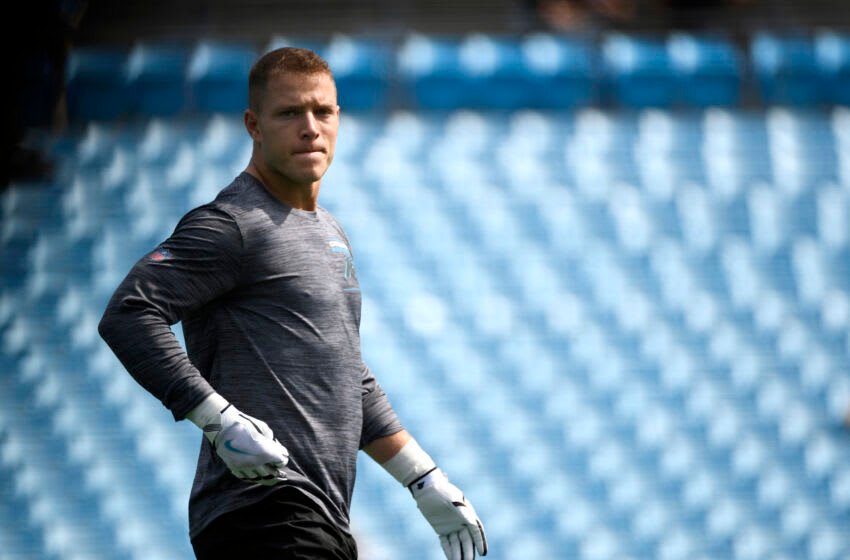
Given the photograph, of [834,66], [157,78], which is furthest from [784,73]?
[157,78]

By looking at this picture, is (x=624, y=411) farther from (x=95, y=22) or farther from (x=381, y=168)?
(x=95, y=22)

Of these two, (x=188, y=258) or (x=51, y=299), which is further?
(x=51, y=299)

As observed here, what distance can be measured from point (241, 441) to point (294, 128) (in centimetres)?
53

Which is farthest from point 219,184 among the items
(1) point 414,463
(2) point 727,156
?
(1) point 414,463

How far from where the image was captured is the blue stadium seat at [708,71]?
5625mm

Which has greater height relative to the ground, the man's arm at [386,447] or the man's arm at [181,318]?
the man's arm at [181,318]

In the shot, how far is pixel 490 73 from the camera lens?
5570 mm

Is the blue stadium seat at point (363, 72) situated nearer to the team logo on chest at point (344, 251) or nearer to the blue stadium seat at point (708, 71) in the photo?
the blue stadium seat at point (708, 71)

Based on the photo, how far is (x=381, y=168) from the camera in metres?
5.46

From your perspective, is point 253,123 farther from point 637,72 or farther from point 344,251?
point 637,72

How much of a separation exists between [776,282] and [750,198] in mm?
404

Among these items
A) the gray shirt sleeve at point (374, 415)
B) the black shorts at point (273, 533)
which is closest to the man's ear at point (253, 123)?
the gray shirt sleeve at point (374, 415)

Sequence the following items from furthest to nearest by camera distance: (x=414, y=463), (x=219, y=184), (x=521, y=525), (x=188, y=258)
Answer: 1. (x=219, y=184)
2. (x=521, y=525)
3. (x=414, y=463)
4. (x=188, y=258)

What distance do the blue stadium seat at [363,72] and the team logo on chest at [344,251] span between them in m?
3.49
